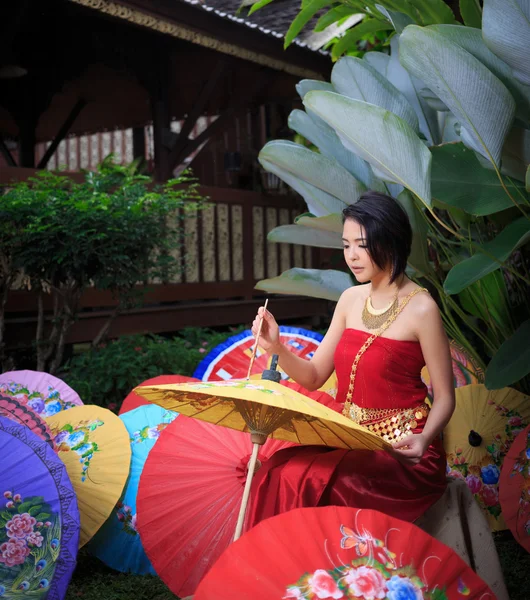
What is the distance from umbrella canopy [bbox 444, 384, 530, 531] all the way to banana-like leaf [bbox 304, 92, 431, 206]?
1255mm

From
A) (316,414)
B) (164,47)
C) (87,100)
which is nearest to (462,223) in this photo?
(316,414)

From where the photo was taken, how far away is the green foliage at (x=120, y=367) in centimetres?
468

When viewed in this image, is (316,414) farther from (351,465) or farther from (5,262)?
(5,262)

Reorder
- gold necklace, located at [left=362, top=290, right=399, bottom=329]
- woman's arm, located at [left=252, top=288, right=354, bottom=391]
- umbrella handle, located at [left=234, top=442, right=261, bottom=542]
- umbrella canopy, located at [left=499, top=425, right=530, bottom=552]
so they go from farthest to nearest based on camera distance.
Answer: umbrella canopy, located at [left=499, top=425, right=530, bottom=552] → woman's arm, located at [left=252, top=288, right=354, bottom=391] → gold necklace, located at [left=362, top=290, right=399, bottom=329] → umbrella handle, located at [left=234, top=442, right=261, bottom=542]

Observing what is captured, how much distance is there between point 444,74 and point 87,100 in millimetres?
7313

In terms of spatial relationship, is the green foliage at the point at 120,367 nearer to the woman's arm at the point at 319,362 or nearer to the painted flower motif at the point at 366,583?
the woman's arm at the point at 319,362

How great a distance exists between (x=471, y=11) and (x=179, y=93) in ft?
19.4

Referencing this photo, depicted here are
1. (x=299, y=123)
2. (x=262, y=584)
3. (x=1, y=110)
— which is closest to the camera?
(x=262, y=584)

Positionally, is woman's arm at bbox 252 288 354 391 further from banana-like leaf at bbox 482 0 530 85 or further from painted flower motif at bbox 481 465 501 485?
painted flower motif at bbox 481 465 501 485

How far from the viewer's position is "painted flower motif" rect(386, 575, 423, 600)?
4.89ft

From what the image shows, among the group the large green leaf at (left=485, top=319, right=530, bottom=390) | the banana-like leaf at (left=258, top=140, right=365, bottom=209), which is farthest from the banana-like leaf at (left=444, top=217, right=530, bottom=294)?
the banana-like leaf at (left=258, top=140, right=365, bottom=209)

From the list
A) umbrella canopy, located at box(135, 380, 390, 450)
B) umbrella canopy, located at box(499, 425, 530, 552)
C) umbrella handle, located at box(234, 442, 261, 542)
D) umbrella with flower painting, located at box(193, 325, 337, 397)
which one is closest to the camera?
umbrella canopy, located at box(135, 380, 390, 450)

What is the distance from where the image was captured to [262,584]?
146cm

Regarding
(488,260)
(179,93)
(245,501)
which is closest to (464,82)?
(488,260)
